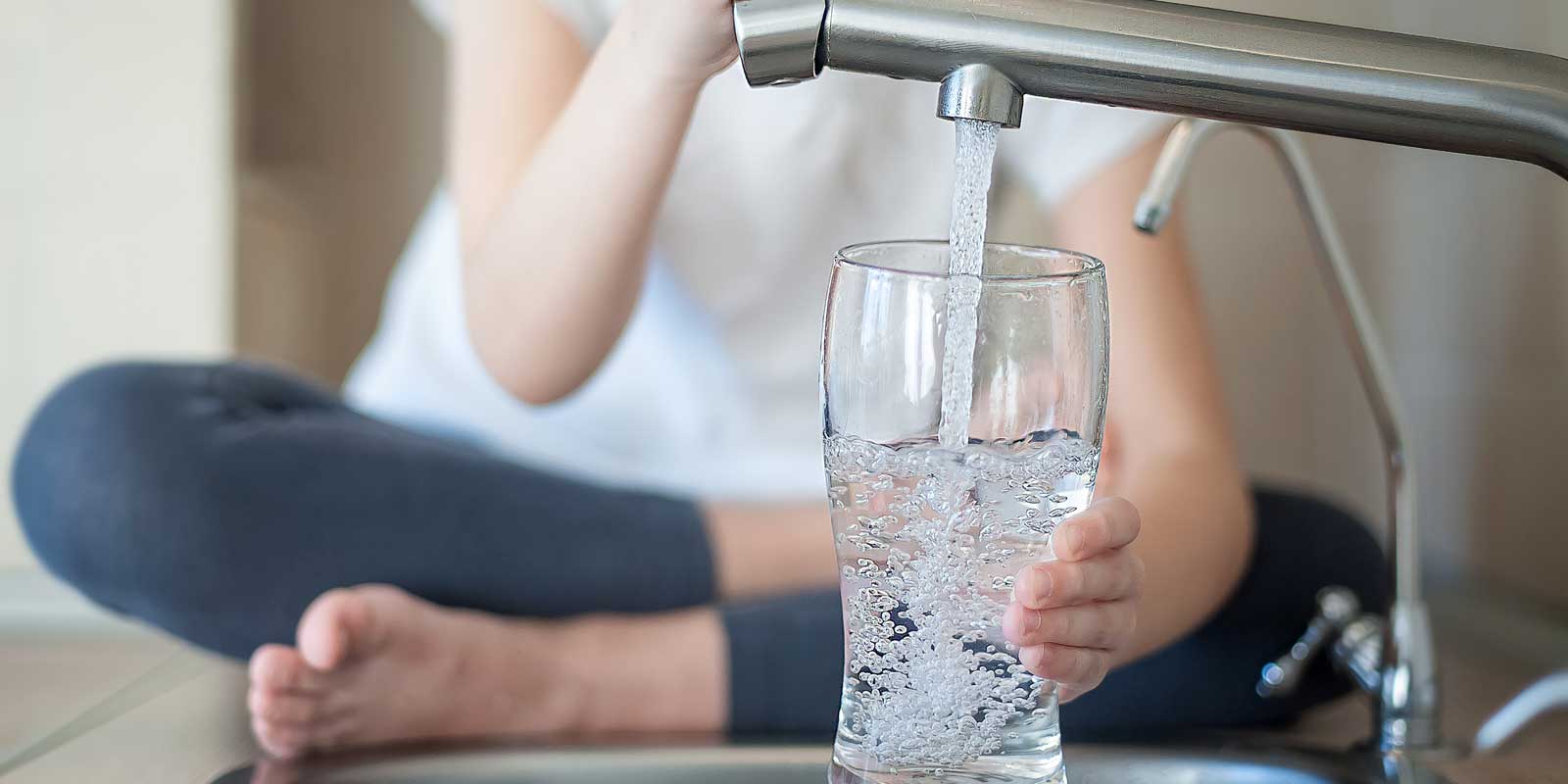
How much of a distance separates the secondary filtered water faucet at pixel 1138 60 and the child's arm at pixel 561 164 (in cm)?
10

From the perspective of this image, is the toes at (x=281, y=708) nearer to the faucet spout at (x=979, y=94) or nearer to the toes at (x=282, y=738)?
the toes at (x=282, y=738)

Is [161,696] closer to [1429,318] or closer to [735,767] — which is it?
[735,767]

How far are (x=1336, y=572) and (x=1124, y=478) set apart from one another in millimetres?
182

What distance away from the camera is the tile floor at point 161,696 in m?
0.77

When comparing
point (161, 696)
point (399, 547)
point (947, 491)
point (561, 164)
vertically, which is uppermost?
point (561, 164)

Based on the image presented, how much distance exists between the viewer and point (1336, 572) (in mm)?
1021

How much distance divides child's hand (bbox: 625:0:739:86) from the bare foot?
36 centimetres

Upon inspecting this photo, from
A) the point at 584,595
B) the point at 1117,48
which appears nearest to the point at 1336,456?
the point at 584,595

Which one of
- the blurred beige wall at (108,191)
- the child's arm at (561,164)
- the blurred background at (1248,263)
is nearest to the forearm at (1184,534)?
the child's arm at (561,164)

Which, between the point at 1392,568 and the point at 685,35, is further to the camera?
the point at 1392,568

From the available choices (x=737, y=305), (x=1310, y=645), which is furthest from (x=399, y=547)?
(x=1310, y=645)

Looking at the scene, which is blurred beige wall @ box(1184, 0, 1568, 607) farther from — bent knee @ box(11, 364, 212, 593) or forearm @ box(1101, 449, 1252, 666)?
bent knee @ box(11, 364, 212, 593)

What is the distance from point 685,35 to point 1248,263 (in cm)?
178

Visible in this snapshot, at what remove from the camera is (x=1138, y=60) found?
0.46m
